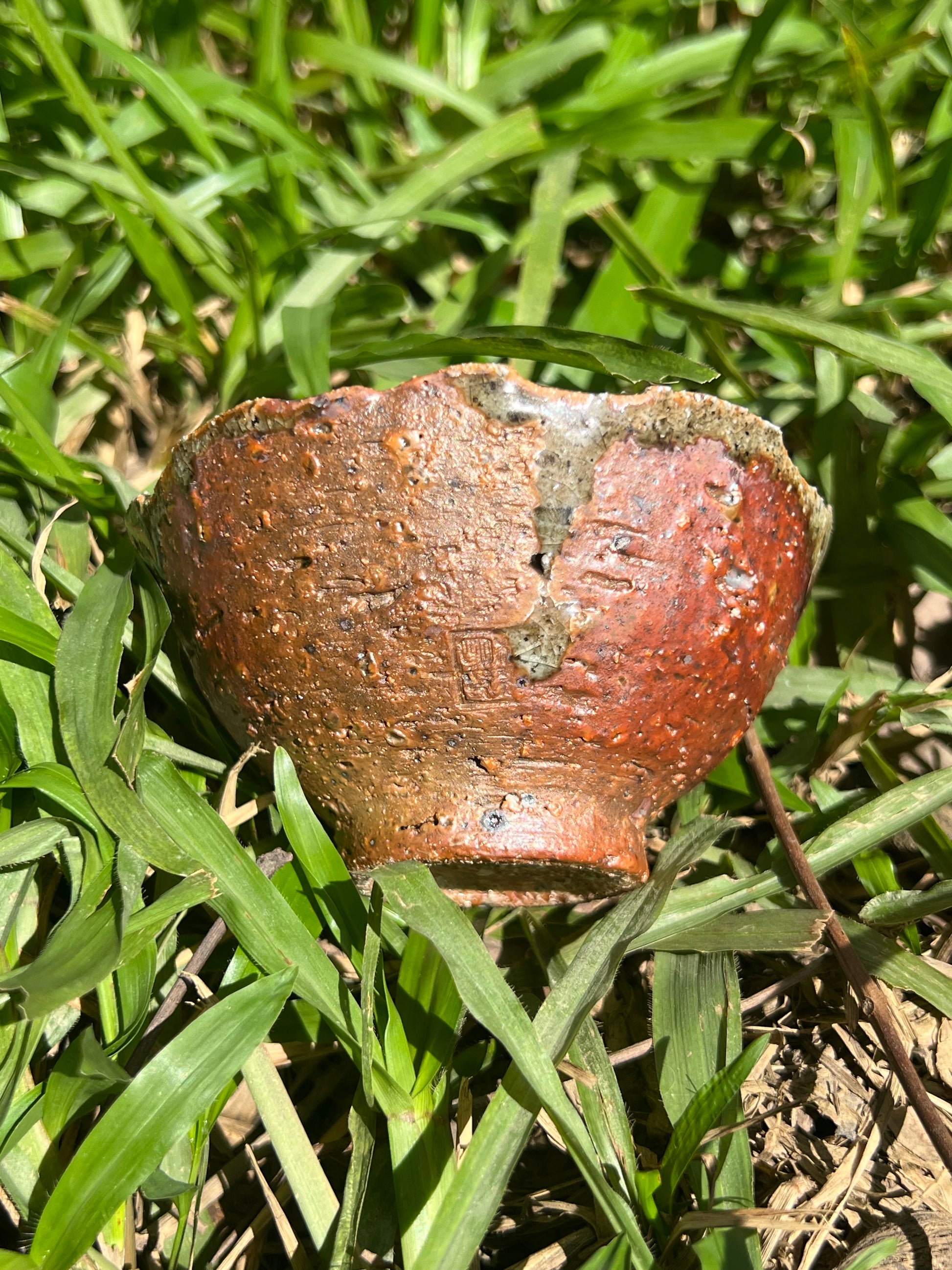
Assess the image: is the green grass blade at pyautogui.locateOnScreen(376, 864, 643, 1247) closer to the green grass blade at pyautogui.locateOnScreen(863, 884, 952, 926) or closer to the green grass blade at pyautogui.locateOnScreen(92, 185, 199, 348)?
the green grass blade at pyautogui.locateOnScreen(863, 884, 952, 926)

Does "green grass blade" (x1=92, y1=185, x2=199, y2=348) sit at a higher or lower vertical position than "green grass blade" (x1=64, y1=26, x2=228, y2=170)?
lower

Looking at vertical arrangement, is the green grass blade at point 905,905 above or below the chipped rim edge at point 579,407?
below

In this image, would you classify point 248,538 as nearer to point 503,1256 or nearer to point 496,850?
point 496,850

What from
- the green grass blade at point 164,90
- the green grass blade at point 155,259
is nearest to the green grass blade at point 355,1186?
the green grass blade at point 155,259

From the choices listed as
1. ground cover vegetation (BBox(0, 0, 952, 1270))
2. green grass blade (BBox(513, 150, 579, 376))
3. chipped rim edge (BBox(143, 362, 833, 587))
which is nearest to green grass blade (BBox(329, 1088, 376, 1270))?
ground cover vegetation (BBox(0, 0, 952, 1270))

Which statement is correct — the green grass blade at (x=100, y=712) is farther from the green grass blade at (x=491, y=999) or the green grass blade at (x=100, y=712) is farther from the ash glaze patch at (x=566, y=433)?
the ash glaze patch at (x=566, y=433)

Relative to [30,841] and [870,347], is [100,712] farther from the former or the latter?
[870,347]
